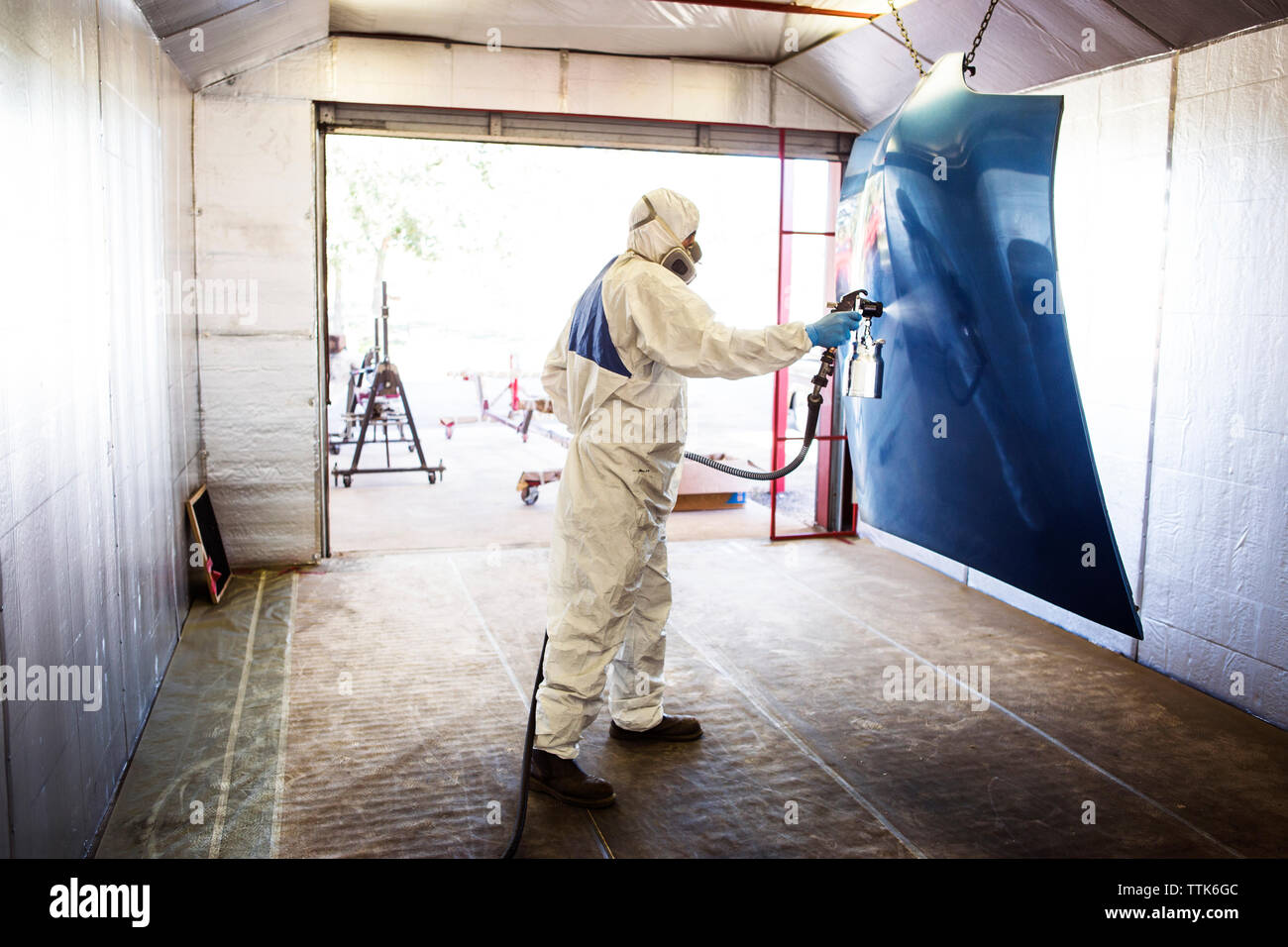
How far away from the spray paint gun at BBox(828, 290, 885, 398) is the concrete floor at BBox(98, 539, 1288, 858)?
1.11 meters

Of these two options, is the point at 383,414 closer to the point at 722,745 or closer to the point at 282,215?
the point at 282,215

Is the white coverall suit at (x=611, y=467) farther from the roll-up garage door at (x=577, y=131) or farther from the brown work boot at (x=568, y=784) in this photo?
the roll-up garage door at (x=577, y=131)

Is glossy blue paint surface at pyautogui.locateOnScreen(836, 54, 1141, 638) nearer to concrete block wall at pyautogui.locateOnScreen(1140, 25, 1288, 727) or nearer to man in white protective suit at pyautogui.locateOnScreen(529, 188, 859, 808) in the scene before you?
man in white protective suit at pyautogui.locateOnScreen(529, 188, 859, 808)

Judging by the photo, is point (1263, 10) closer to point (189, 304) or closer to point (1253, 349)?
point (1253, 349)

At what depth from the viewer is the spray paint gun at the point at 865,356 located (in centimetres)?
320

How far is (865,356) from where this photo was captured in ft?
10.9

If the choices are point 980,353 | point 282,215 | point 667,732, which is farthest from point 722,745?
point 282,215

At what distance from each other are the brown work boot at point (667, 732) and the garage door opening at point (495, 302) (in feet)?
9.07

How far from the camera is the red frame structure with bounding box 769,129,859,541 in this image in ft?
18.8

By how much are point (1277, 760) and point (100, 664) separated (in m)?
3.40

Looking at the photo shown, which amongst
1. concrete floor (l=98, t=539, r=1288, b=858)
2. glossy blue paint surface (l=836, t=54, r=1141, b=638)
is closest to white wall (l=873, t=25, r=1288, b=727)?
concrete floor (l=98, t=539, r=1288, b=858)

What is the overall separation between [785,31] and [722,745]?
12.3 ft

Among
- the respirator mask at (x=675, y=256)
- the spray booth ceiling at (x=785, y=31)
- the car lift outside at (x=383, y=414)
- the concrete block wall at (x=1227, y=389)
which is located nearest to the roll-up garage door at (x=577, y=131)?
the spray booth ceiling at (x=785, y=31)
